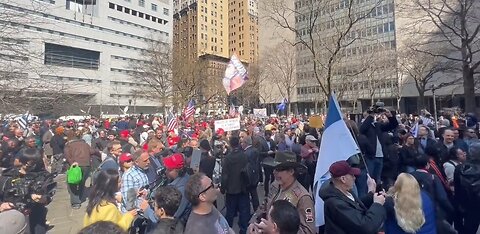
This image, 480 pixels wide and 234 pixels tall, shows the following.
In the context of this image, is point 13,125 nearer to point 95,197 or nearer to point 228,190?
point 228,190

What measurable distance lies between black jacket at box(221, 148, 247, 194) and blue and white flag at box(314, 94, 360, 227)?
280 cm

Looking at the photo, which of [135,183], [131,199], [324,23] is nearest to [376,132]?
[135,183]

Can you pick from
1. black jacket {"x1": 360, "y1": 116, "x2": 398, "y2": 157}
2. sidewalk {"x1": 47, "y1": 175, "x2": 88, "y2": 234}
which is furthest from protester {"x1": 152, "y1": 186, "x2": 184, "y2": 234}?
black jacket {"x1": 360, "y1": 116, "x2": 398, "y2": 157}

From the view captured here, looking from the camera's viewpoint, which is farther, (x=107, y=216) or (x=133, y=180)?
(x=133, y=180)

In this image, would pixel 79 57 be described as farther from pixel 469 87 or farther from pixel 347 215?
pixel 347 215

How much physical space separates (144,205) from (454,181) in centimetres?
449

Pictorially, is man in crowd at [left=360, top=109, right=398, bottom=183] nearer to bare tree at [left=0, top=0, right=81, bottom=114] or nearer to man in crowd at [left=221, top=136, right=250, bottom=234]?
man in crowd at [left=221, top=136, right=250, bottom=234]

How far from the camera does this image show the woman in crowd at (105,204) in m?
3.39

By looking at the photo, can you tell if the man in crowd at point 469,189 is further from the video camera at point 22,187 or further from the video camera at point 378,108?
the video camera at point 22,187

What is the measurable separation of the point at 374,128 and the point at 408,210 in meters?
4.03

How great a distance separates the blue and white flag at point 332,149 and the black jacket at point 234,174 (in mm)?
2800

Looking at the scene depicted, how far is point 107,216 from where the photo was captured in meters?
3.37

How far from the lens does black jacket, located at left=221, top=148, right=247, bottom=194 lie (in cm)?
641

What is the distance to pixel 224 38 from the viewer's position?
420 feet
